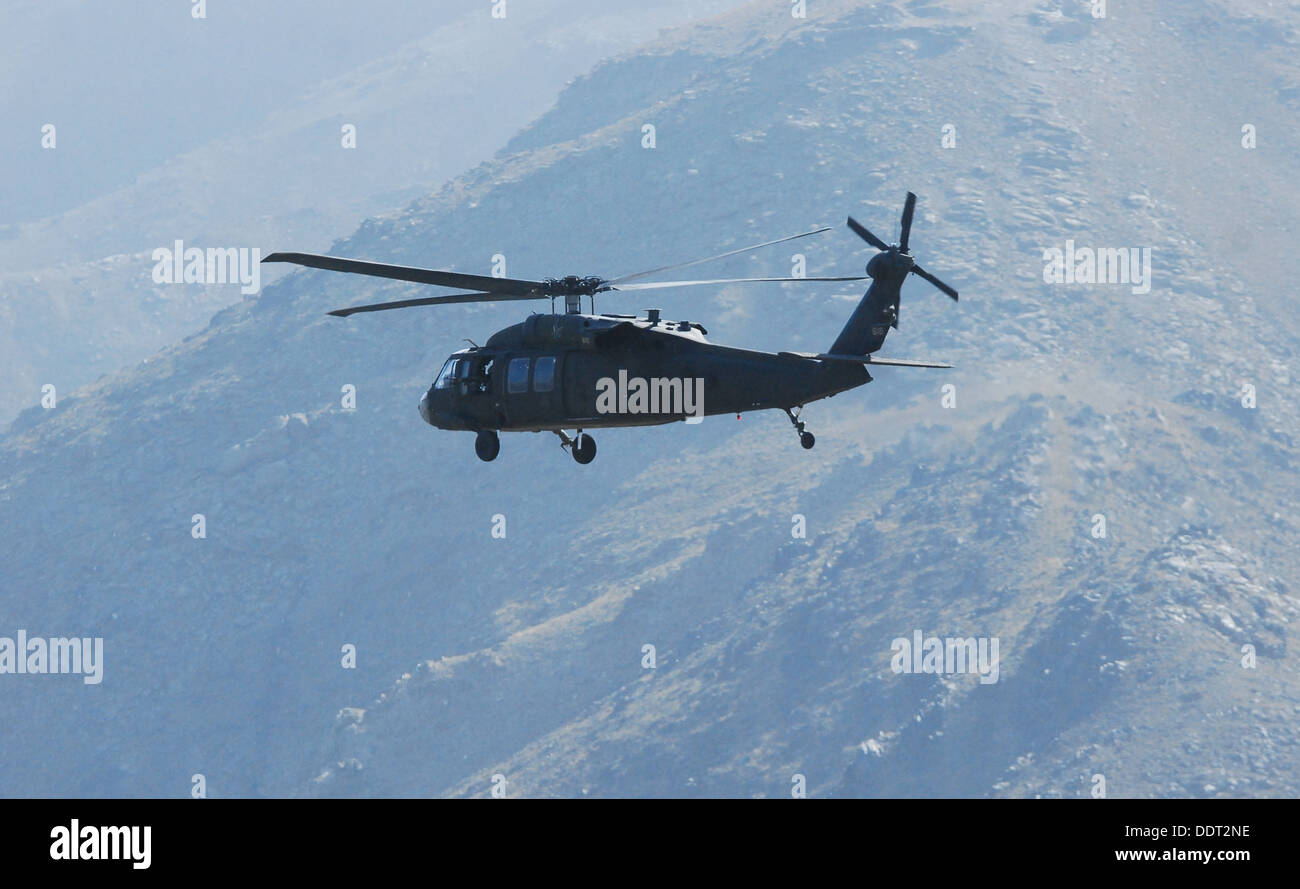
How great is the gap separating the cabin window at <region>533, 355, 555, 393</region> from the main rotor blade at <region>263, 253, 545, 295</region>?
235cm

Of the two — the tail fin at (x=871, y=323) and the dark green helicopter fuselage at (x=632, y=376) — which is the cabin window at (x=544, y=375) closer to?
the dark green helicopter fuselage at (x=632, y=376)

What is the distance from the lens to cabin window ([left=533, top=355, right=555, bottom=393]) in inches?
Result: 2331

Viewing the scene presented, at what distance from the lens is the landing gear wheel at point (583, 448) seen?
196ft

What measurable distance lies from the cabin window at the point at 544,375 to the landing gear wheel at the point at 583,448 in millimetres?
1819

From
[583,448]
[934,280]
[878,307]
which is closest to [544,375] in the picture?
[583,448]

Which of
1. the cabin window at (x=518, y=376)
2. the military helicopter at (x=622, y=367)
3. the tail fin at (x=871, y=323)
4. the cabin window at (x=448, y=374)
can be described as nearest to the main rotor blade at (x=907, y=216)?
the military helicopter at (x=622, y=367)

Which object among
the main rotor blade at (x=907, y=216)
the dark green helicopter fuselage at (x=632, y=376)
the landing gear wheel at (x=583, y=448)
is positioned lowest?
the landing gear wheel at (x=583, y=448)

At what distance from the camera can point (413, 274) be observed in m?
53.1

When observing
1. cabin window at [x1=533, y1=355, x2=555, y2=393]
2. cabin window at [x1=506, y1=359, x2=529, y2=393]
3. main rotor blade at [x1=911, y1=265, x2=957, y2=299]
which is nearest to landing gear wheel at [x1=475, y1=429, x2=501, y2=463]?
cabin window at [x1=506, y1=359, x2=529, y2=393]

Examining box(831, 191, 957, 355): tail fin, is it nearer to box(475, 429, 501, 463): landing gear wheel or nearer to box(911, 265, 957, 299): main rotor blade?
box(911, 265, 957, 299): main rotor blade
